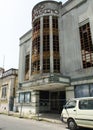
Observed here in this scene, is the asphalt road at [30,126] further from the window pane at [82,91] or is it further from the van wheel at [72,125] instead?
the window pane at [82,91]

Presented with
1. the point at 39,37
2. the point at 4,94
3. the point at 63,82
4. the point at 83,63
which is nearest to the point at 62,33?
the point at 39,37

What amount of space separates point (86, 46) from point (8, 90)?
2104 cm

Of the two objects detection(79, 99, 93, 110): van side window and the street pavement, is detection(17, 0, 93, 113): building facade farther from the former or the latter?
detection(79, 99, 93, 110): van side window

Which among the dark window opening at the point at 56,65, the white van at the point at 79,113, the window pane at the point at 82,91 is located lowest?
the white van at the point at 79,113

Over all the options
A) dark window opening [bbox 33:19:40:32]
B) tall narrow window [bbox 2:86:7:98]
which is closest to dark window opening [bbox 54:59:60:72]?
dark window opening [bbox 33:19:40:32]

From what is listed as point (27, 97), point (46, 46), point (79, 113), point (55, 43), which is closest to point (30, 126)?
point (79, 113)

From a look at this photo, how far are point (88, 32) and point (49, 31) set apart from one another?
231 inches

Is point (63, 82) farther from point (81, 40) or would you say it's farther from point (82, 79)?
point (81, 40)

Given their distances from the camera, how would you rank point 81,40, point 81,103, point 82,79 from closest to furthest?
point 81,103 → point 82,79 → point 81,40

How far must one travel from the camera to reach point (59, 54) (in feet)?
73.5

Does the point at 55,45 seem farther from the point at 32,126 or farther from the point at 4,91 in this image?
the point at 4,91

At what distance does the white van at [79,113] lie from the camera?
1092 cm

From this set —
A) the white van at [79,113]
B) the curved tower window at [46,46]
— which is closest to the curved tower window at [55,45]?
the curved tower window at [46,46]

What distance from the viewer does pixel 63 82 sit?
747 inches
